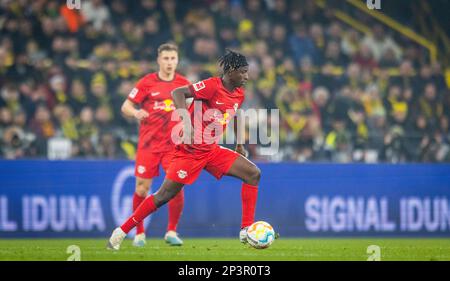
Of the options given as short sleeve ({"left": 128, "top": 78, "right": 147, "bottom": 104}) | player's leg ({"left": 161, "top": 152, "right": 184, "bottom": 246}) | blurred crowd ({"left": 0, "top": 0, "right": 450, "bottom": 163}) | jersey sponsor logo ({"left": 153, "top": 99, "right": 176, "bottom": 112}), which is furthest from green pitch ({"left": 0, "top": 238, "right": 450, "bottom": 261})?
blurred crowd ({"left": 0, "top": 0, "right": 450, "bottom": 163})

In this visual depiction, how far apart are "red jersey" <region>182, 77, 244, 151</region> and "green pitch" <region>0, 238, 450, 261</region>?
1.25 metres

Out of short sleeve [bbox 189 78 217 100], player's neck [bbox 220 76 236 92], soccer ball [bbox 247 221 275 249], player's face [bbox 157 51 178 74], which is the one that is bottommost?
soccer ball [bbox 247 221 275 249]

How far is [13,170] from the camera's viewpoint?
1338cm

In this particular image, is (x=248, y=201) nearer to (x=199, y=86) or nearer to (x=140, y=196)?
(x=199, y=86)

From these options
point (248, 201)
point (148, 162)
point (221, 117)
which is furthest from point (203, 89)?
point (148, 162)

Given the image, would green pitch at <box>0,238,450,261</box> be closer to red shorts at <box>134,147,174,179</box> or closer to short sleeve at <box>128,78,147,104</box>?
red shorts at <box>134,147,174,179</box>

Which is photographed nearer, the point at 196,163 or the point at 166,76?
the point at 196,163

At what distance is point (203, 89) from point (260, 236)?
1.69 metres

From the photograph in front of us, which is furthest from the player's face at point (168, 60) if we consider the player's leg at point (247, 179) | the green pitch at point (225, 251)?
the green pitch at point (225, 251)

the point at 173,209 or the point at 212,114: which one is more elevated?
the point at 212,114

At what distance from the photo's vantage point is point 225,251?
10.6 meters

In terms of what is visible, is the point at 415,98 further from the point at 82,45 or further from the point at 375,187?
the point at 82,45

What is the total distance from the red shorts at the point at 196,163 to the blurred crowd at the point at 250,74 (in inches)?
183

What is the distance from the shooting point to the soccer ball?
9.76 metres
